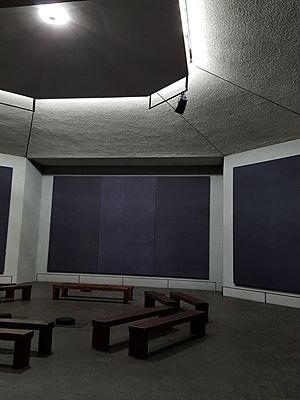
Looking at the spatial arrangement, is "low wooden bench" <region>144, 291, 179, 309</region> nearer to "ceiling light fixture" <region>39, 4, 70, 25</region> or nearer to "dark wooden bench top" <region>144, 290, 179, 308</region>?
"dark wooden bench top" <region>144, 290, 179, 308</region>

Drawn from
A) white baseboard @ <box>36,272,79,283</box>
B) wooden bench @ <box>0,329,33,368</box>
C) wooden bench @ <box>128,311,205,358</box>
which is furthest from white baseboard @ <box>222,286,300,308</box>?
wooden bench @ <box>0,329,33,368</box>

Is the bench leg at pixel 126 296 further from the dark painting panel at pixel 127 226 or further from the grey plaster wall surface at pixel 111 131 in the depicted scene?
the grey plaster wall surface at pixel 111 131

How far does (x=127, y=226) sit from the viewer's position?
8234mm

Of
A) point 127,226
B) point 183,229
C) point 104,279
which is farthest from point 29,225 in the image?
point 183,229

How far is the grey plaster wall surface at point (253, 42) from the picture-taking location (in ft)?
10.8

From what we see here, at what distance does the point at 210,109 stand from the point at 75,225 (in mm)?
4523

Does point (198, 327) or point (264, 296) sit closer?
point (198, 327)

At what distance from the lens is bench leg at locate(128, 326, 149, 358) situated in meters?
2.92

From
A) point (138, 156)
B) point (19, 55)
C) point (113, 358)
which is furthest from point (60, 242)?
point (113, 358)

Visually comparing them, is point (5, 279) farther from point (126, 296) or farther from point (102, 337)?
point (102, 337)

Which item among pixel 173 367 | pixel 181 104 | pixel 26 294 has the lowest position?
pixel 173 367

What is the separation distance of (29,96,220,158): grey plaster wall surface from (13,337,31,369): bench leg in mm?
3956

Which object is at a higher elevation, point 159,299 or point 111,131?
point 111,131

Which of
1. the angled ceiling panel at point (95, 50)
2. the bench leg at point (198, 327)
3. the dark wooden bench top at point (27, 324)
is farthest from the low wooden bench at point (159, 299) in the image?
the angled ceiling panel at point (95, 50)
